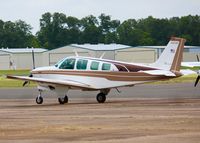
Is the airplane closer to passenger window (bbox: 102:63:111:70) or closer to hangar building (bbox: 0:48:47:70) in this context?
passenger window (bbox: 102:63:111:70)

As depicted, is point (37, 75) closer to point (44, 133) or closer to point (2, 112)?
point (2, 112)

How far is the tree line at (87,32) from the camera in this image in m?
172

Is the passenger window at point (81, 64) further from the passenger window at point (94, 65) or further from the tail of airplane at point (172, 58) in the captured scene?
the tail of airplane at point (172, 58)

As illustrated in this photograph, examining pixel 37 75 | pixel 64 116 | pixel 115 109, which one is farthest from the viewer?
pixel 37 75

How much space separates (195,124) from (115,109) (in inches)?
299

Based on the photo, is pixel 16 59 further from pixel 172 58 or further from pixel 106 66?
pixel 172 58

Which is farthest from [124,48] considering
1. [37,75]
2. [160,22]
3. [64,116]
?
[64,116]

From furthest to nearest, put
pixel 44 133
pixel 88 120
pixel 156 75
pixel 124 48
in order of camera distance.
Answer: pixel 124 48 < pixel 156 75 < pixel 88 120 < pixel 44 133

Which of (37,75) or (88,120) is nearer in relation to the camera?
(88,120)

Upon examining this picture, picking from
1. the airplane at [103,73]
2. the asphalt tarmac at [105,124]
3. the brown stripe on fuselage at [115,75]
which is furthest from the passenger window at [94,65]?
the asphalt tarmac at [105,124]

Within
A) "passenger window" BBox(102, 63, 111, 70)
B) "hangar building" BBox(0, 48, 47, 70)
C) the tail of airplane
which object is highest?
the tail of airplane

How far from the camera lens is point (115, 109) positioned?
28.5m

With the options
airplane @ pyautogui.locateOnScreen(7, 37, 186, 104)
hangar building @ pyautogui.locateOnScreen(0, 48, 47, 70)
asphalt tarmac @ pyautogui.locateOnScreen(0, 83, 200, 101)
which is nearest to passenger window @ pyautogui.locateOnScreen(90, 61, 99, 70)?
airplane @ pyautogui.locateOnScreen(7, 37, 186, 104)

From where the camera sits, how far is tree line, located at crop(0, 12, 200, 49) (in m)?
172
